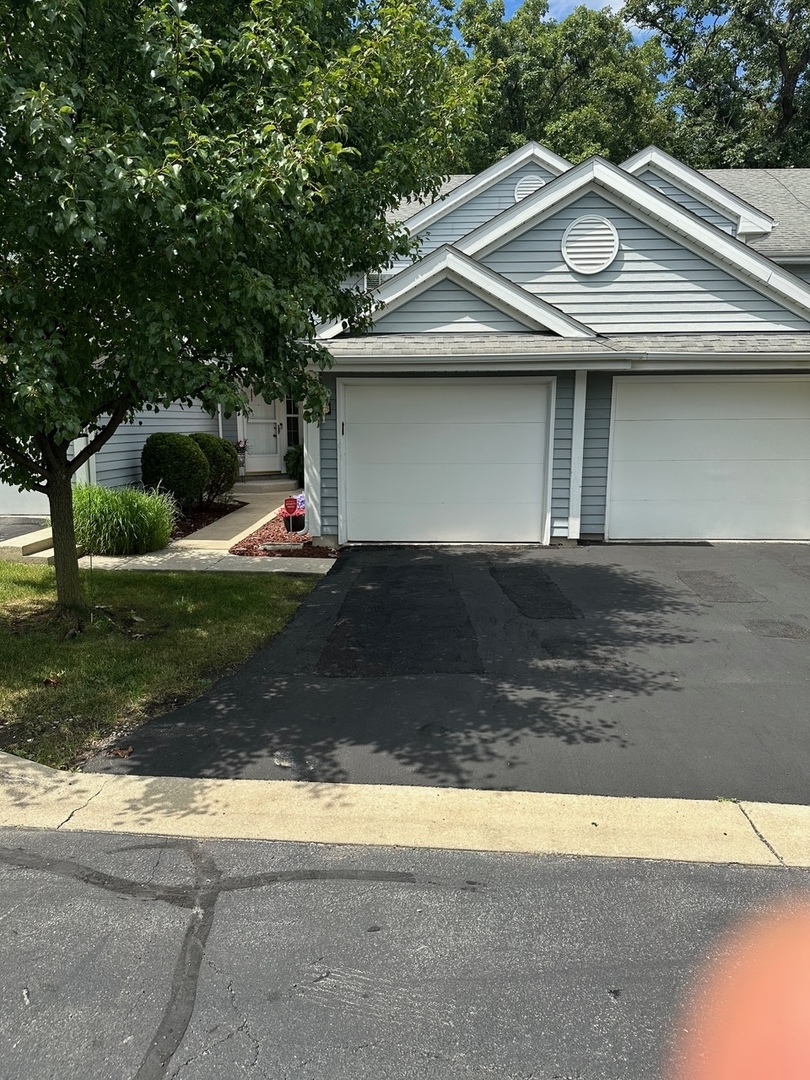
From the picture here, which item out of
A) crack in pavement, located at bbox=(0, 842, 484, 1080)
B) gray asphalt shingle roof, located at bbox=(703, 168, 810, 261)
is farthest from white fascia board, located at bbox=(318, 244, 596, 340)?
crack in pavement, located at bbox=(0, 842, 484, 1080)

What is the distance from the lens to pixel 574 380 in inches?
379

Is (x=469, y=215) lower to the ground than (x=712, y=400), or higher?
higher

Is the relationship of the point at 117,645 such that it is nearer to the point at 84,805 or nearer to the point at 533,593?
the point at 84,805

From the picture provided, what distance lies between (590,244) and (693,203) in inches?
211

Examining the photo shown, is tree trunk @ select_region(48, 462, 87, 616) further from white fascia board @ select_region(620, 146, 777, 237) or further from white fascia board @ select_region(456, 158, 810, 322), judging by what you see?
white fascia board @ select_region(620, 146, 777, 237)

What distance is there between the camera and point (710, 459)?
9984 millimetres

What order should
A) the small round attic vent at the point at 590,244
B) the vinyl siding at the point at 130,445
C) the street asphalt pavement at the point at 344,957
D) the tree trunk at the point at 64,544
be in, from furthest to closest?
the vinyl siding at the point at 130,445, the small round attic vent at the point at 590,244, the tree trunk at the point at 64,544, the street asphalt pavement at the point at 344,957

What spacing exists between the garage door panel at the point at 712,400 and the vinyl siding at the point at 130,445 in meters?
6.65

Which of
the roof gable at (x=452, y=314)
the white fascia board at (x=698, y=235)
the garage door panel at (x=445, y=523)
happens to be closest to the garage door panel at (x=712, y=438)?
the garage door panel at (x=445, y=523)

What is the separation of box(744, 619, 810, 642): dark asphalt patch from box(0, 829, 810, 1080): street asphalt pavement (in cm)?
358

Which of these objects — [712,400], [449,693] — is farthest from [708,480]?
[449,693]

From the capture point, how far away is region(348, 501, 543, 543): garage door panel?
32.8ft

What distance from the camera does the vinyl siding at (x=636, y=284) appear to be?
33.3ft

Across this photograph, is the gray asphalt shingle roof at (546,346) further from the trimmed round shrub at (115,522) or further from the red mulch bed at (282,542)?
the trimmed round shrub at (115,522)
